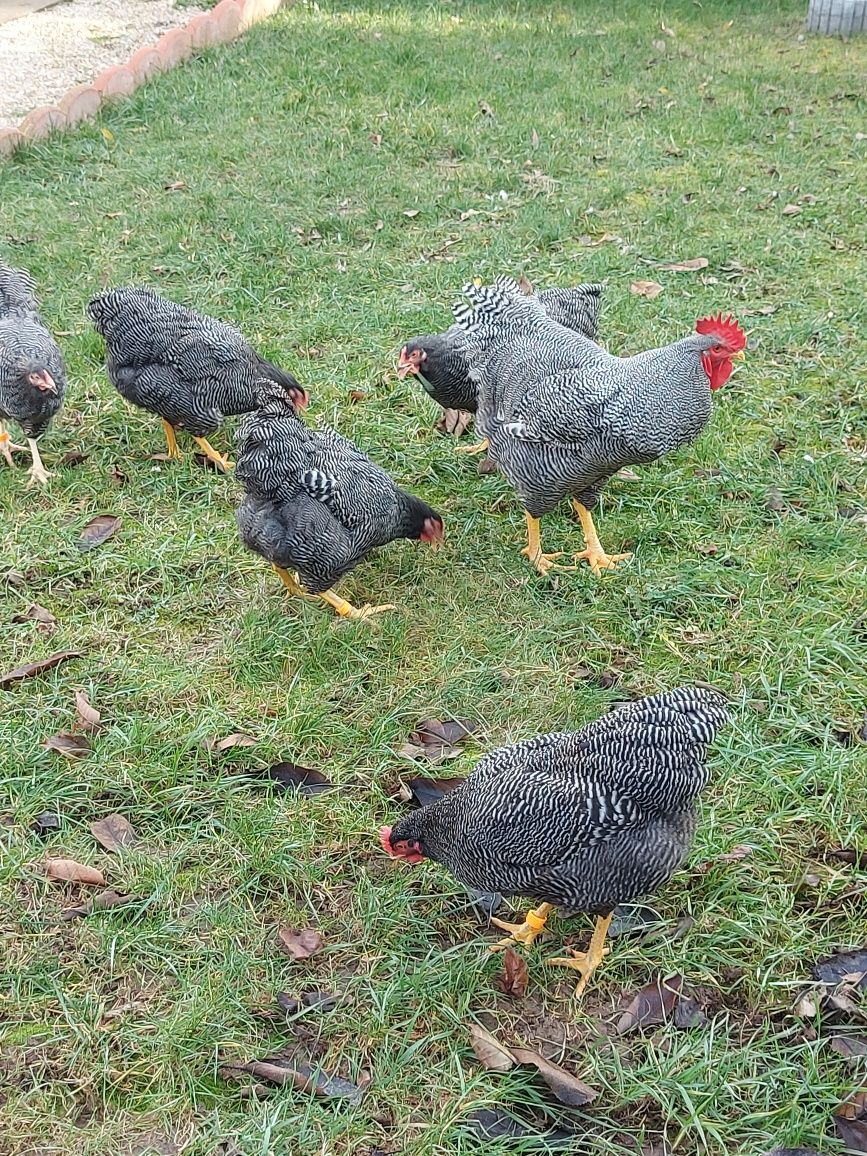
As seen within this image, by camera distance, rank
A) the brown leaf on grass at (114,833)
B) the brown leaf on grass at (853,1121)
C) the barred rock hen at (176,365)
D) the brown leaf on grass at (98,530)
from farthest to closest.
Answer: the barred rock hen at (176,365) → the brown leaf on grass at (98,530) → the brown leaf on grass at (114,833) → the brown leaf on grass at (853,1121)

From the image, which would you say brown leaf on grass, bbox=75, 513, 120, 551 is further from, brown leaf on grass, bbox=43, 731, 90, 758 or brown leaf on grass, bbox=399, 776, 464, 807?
brown leaf on grass, bbox=399, 776, 464, 807

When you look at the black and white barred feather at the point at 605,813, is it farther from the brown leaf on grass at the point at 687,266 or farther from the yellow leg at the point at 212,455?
the brown leaf on grass at the point at 687,266

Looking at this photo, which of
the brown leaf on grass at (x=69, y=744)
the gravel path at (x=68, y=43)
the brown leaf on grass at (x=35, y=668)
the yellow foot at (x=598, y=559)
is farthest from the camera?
the gravel path at (x=68, y=43)

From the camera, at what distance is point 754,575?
4027 millimetres

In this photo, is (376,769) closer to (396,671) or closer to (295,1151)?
(396,671)

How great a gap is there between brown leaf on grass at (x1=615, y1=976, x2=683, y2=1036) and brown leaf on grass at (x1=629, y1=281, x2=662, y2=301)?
4.35 metres

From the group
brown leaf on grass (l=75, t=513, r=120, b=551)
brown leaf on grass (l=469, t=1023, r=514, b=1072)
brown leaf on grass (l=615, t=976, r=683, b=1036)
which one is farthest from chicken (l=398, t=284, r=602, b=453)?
brown leaf on grass (l=469, t=1023, r=514, b=1072)

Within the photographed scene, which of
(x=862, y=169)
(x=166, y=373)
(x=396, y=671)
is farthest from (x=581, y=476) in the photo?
(x=862, y=169)

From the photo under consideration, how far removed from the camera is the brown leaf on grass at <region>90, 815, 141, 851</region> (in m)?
3.12

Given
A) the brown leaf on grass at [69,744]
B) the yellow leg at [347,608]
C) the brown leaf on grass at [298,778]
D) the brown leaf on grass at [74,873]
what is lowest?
the brown leaf on grass at [74,873]

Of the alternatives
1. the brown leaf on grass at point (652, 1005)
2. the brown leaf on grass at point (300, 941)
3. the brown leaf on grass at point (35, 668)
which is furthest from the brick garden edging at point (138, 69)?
the brown leaf on grass at point (652, 1005)

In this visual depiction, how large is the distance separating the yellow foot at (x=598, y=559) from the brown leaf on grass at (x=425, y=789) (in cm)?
128

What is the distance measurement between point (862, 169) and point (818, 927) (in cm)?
674

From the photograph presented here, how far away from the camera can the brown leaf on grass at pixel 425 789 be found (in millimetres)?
3225
